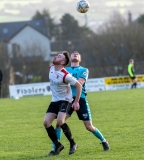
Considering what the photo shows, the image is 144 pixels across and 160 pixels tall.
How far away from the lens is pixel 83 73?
10.9m

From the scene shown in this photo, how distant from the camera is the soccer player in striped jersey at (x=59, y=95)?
34.3 feet

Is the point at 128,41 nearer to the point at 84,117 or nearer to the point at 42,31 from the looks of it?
the point at 42,31

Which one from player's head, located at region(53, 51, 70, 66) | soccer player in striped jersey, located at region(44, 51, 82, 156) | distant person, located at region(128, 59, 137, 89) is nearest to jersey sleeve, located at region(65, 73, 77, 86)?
soccer player in striped jersey, located at region(44, 51, 82, 156)

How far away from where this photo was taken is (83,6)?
1398cm

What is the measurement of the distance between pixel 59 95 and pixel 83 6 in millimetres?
4037

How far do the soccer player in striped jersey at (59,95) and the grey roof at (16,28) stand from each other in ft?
243

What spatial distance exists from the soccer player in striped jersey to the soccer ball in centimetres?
356

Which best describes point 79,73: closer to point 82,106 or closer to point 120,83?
point 82,106

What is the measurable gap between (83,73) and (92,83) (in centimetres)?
2817

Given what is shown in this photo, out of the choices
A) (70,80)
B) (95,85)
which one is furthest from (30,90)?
(70,80)

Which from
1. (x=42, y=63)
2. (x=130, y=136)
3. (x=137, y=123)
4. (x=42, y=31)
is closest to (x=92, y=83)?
(x=42, y=63)

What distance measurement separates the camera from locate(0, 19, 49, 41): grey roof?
84500mm

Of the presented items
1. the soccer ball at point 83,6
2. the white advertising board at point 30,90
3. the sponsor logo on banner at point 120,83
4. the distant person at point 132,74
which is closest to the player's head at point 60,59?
the soccer ball at point 83,6

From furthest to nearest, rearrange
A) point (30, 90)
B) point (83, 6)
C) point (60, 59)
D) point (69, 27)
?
point (69, 27), point (30, 90), point (83, 6), point (60, 59)
